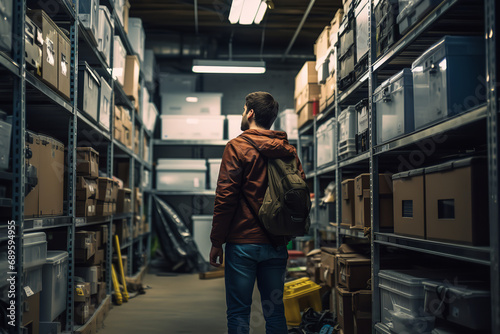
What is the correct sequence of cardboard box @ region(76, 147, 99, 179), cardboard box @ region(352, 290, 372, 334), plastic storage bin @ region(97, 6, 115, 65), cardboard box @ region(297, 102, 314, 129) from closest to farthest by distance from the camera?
cardboard box @ region(352, 290, 372, 334) < cardboard box @ region(76, 147, 99, 179) < plastic storage bin @ region(97, 6, 115, 65) < cardboard box @ region(297, 102, 314, 129)

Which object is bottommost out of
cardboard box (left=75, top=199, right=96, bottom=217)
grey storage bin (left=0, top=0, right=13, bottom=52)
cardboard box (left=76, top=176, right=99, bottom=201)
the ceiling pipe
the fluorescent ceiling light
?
cardboard box (left=75, top=199, right=96, bottom=217)

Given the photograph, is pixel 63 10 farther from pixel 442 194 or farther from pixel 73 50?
pixel 442 194

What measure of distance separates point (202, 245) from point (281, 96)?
9.03 ft

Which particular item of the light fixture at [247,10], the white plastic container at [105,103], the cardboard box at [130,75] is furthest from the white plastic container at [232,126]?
the white plastic container at [105,103]

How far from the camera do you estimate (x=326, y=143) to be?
4484 mm

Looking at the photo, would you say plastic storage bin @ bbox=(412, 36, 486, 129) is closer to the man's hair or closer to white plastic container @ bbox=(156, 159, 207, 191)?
the man's hair

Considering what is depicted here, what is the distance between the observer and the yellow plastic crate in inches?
141

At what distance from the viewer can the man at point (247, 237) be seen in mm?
2219

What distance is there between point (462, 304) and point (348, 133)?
77.0 inches

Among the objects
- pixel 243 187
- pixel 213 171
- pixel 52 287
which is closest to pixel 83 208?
pixel 52 287

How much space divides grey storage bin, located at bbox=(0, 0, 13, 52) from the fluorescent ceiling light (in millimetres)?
4393

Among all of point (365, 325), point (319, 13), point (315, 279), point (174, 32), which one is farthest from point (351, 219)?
point (174, 32)

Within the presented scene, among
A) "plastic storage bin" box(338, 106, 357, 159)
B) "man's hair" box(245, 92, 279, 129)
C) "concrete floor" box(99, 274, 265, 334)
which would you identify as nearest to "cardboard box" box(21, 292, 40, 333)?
"concrete floor" box(99, 274, 265, 334)

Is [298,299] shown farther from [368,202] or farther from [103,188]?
[103,188]
